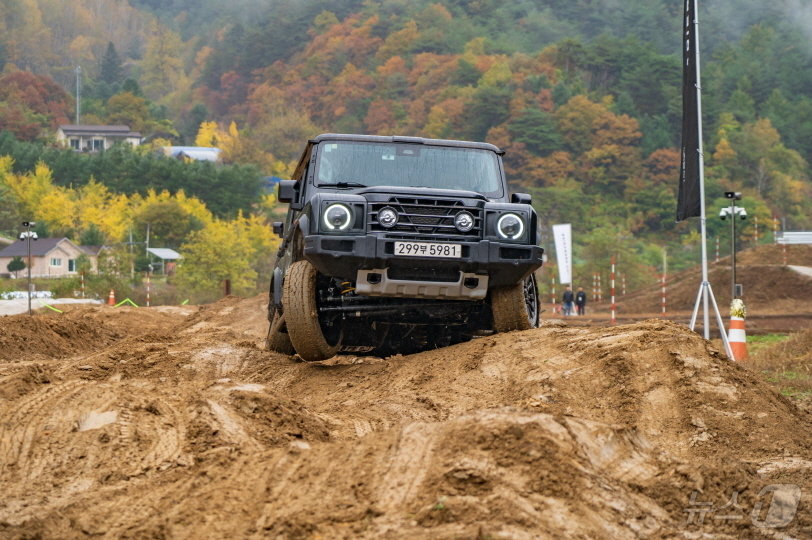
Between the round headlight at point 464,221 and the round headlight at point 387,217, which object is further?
the round headlight at point 464,221

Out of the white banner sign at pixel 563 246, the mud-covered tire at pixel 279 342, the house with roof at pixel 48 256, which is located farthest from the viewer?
the house with roof at pixel 48 256

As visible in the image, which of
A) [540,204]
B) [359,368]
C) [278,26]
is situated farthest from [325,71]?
[359,368]

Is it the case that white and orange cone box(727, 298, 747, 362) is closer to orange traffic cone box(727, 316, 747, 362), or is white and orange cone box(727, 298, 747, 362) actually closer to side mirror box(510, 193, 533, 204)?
orange traffic cone box(727, 316, 747, 362)

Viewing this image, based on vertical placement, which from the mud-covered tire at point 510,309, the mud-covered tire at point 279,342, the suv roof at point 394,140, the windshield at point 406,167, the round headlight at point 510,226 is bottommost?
the mud-covered tire at point 279,342

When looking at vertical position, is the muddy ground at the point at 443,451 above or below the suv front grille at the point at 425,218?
below

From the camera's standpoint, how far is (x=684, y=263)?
76.9 metres

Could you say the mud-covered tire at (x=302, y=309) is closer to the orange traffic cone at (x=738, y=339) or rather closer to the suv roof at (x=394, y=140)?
the suv roof at (x=394, y=140)

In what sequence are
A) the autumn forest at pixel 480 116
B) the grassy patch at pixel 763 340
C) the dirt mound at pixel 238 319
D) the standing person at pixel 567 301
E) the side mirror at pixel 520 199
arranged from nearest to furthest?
the side mirror at pixel 520 199, the grassy patch at pixel 763 340, the dirt mound at pixel 238 319, the standing person at pixel 567 301, the autumn forest at pixel 480 116

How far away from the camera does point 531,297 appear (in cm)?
1196

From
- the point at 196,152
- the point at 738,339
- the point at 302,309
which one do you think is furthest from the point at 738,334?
the point at 196,152

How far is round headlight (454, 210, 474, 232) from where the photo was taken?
10.5 m

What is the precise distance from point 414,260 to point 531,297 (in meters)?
2.05

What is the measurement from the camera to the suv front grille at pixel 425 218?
10.4m

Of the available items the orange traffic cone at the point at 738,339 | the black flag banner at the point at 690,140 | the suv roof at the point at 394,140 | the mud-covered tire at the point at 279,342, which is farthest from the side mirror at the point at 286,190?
the black flag banner at the point at 690,140
